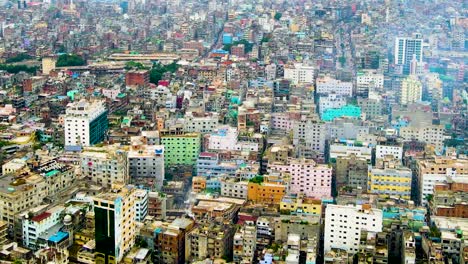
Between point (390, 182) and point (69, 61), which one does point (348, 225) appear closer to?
point (390, 182)

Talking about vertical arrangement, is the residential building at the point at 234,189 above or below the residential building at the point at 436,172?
below

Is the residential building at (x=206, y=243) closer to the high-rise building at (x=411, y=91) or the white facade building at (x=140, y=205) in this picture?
the white facade building at (x=140, y=205)

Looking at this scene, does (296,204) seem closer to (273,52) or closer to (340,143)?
(340,143)

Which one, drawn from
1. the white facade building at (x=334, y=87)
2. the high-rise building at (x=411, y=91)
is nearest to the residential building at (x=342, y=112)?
the high-rise building at (x=411, y=91)

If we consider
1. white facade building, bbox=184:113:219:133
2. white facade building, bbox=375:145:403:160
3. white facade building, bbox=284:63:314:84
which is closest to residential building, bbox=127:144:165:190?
white facade building, bbox=184:113:219:133

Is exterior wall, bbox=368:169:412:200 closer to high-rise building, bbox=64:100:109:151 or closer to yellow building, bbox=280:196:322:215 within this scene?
yellow building, bbox=280:196:322:215
